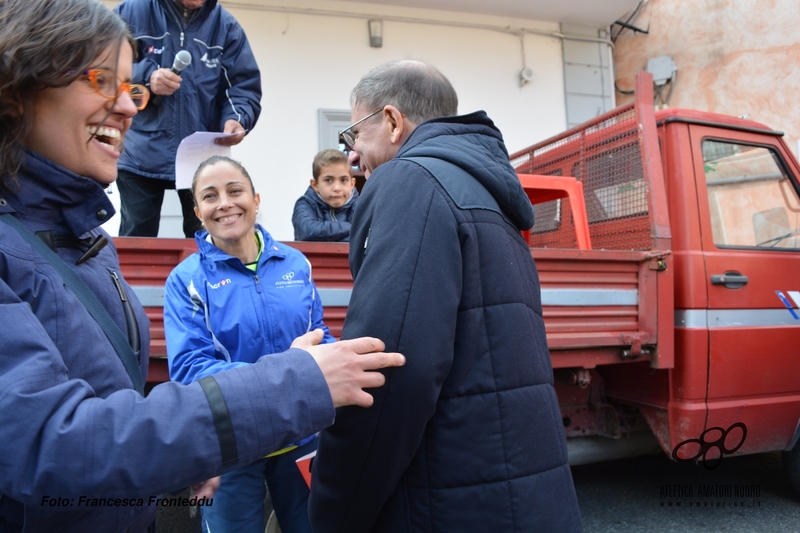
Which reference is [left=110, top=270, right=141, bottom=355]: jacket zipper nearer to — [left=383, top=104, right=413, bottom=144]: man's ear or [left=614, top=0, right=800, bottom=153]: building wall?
[left=383, top=104, right=413, bottom=144]: man's ear

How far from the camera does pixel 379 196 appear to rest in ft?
4.18

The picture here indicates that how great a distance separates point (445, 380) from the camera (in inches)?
48.2

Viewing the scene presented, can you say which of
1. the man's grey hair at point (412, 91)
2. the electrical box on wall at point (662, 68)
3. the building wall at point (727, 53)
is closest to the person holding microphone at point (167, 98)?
the man's grey hair at point (412, 91)

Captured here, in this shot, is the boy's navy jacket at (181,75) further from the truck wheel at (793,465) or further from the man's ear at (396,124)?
the truck wheel at (793,465)

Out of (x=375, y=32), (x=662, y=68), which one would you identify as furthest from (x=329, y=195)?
(x=662, y=68)

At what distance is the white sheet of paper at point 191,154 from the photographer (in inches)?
98.1

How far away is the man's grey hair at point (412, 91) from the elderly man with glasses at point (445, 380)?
0.69 ft

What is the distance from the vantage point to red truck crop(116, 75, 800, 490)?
10.2 feet

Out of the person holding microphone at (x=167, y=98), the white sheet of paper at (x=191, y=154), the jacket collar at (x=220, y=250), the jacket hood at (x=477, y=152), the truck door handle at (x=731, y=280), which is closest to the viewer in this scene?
the jacket hood at (x=477, y=152)

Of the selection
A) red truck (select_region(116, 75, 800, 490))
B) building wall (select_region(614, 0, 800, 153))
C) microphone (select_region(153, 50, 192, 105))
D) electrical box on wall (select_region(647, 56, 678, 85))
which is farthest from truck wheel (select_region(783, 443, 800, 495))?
electrical box on wall (select_region(647, 56, 678, 85))

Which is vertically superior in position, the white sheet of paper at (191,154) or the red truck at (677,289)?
the white sheet of paper at (191,154)

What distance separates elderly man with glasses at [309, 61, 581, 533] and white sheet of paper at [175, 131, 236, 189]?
143 centimetres

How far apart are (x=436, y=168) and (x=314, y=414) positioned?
1.97ft

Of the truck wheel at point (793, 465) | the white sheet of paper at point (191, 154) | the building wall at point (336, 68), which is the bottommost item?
the truck wheel at point (793, 465)
